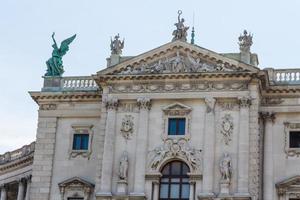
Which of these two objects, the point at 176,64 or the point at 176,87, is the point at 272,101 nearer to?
the point at 176,87

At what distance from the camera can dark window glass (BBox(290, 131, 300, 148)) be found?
54.7 meters

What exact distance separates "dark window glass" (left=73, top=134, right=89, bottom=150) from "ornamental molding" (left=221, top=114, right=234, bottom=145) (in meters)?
10.2

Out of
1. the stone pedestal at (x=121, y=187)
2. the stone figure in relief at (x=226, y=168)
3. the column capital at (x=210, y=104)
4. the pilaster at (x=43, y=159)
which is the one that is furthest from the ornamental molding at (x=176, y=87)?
the stone pedestal at (x=121, y=187)

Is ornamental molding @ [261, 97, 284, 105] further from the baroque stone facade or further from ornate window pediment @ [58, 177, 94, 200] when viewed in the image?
ornate window pediment @ [58, 177, 94, 200]

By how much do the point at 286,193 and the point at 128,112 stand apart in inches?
460

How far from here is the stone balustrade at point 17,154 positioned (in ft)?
221

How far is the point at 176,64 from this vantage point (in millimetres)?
55062

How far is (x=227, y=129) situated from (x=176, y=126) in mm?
3490

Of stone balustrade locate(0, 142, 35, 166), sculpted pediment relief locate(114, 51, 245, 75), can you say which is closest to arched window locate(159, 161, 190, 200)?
sculpted pediment relief locate(114, 51, 245, 75)

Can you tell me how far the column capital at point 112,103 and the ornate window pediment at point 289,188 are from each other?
469 inches

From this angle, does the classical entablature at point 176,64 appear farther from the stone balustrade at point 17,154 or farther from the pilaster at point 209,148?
the stone balustrade at point 17,154

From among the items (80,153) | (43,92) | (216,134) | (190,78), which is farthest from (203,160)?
(43,92)

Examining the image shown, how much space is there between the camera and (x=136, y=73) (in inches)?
2180

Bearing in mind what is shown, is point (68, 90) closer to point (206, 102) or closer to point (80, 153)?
point (80, 153)
